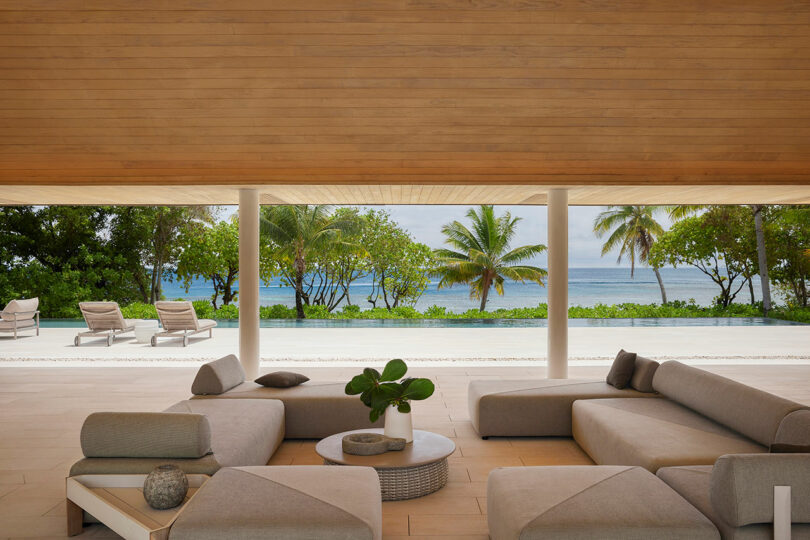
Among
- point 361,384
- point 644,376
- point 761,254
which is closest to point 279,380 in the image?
point 361,384

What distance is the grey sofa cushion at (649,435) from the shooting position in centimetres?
333

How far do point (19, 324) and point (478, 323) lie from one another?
10174 millimetres

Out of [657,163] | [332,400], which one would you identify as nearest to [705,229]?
[657,163]

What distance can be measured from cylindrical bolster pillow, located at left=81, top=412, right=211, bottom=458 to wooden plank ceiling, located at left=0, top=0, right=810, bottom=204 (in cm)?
327

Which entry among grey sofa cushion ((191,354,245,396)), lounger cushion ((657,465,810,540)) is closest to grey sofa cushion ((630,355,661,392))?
lounger cushion ((657,465,810,540))

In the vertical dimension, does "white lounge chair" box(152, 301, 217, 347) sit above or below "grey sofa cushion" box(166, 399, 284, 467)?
above

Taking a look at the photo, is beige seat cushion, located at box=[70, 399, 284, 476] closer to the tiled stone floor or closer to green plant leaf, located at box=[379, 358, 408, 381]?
the tiled stone floor

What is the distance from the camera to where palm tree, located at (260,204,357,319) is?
1505 cm

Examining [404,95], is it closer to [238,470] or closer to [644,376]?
[644,376]

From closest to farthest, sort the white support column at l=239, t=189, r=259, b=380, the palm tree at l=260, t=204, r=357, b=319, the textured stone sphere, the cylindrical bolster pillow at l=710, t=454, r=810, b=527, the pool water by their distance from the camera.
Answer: the cylindrical bolster pillow at l=710, t=454, r=810, b=527 → the textured stone sphere → the white support column at l=239, t=189, r=259, b=380 → the pool water → the palm tree at l=260, t=204, r=357, b=319

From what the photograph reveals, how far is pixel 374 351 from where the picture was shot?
10.0 metres

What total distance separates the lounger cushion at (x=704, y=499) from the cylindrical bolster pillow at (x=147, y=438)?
2.43 metres

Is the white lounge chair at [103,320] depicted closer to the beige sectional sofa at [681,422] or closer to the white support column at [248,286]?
the white support column at [248,286]

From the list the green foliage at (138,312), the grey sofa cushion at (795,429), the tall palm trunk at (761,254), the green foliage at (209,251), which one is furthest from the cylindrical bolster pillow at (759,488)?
the green foliage at (209,251)
